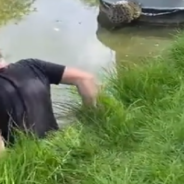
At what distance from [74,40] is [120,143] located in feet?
9.62

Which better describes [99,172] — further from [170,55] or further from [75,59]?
[75,59]

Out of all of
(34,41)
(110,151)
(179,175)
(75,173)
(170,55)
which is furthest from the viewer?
(34,41)

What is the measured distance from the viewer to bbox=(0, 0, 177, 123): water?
5.74 metres

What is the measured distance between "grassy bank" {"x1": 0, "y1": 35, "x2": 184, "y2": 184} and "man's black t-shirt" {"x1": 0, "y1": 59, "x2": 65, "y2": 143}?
0.49ft

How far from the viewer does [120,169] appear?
308 cm

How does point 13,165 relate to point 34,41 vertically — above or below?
above

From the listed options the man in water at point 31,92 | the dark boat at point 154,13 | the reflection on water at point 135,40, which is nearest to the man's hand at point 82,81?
the man in water at point 31,92

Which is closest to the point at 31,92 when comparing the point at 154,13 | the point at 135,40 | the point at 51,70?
the point at 51,70

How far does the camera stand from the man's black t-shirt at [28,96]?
329 cm

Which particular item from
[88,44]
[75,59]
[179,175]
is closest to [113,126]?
[179,175]

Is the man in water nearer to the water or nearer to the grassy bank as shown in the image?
the grassy bank

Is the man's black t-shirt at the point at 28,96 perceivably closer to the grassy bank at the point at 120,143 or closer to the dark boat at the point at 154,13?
the grassy bank at the point at 120,143

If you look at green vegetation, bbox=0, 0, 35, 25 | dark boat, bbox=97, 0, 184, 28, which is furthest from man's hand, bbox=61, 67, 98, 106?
green vegetation, bbox=0, 0, 35, 25

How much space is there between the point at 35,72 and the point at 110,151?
2.07 feet
